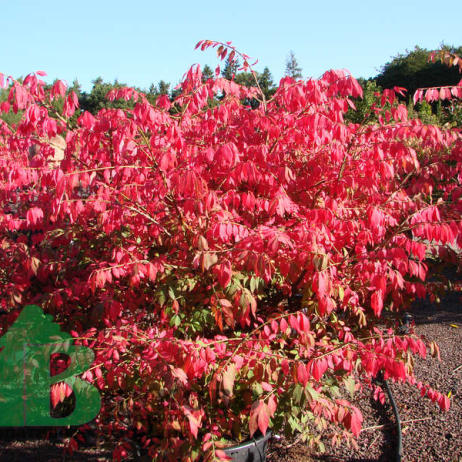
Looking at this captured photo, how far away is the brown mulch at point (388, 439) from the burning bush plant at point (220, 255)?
205 millimetres

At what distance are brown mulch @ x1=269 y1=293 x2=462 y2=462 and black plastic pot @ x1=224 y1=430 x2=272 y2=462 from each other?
33 cm

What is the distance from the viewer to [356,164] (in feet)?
10.9

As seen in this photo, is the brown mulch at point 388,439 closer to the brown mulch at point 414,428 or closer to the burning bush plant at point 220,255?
the brown mulch at point 414,428

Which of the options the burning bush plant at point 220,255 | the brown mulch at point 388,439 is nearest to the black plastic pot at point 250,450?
the burning bush plant at point 220,255

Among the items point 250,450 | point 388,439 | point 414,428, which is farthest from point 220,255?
point 414,428

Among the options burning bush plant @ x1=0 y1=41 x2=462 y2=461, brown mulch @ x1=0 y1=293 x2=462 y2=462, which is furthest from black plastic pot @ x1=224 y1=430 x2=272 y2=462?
brown mulch @ x1=0 y1=293 x2=462 y2=462

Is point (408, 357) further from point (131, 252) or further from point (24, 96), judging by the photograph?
point (24, 96)

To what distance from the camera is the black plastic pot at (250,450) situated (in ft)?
8.57

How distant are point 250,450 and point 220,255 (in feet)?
4.02

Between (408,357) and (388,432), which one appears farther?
(388,432)

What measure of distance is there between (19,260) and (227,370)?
2.12m

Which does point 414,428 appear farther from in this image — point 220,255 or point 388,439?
point 220,255

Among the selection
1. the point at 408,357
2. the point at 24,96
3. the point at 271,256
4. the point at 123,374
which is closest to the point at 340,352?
the point at 408,357

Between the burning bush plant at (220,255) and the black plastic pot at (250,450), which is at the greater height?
the burning bush plant at (220,255)
